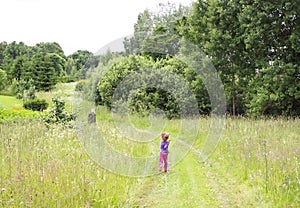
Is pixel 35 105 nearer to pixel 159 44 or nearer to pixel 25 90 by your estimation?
pixel 25 90

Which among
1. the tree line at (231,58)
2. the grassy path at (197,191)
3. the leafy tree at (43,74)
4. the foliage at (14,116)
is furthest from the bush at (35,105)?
the grassy path at (197,191)

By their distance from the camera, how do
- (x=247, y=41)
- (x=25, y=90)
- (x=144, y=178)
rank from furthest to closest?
(x=25, y=90)
(x=247, y=41)
(x=144, y=178)

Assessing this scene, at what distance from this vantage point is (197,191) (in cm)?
548

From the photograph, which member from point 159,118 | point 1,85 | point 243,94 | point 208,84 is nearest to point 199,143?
point 159,118

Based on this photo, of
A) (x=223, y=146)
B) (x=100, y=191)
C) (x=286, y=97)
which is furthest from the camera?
(x=286, y=97)

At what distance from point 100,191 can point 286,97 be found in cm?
1135

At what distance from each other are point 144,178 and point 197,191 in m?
1.17

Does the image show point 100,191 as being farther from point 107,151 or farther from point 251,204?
point 251,204

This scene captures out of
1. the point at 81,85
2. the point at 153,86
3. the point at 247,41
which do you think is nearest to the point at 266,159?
the point at 81,85

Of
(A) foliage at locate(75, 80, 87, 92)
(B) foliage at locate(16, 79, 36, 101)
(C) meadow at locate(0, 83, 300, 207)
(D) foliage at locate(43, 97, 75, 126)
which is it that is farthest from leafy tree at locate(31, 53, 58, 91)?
(C) meadow at locate(0, 83, 300, 207)

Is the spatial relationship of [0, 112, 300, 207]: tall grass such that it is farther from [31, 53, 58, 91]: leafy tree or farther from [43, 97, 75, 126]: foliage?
[31, 53, 58, 91]: leafy tree

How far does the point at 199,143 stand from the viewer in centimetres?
982

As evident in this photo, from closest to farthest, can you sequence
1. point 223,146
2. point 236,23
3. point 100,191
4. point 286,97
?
point 100,191, point 223,146, point 286,97, point 236,23

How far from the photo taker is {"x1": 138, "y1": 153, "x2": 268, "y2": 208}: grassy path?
16.0 feet
